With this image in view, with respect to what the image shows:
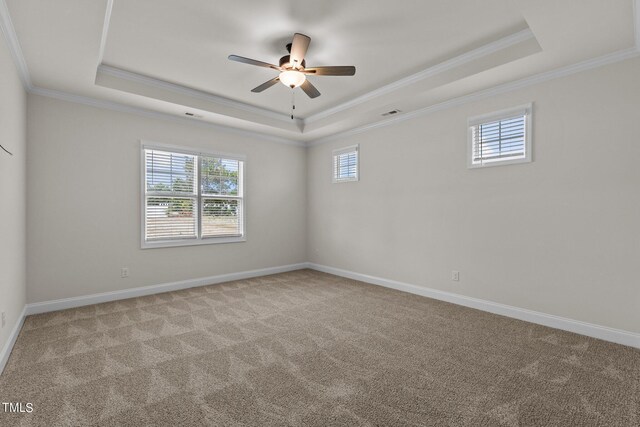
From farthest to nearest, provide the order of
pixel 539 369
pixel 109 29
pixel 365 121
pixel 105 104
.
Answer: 1. pixel 365 121
2. pixel 105 104
3. pixel 109 29
4. pixel 539 369

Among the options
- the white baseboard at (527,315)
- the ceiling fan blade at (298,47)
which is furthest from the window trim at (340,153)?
the ceiling fan blade at (298,47)

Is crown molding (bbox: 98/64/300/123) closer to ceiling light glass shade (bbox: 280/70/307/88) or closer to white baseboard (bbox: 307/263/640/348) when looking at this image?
ceiling light glass shade (bbox: 280/70/307/88)

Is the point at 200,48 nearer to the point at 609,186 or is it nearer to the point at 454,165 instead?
the point at 454,165

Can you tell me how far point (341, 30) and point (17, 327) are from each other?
4376mm

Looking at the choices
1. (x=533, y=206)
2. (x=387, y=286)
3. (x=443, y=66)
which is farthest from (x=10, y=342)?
(x=533, y=206)

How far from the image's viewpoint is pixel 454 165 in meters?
4.30

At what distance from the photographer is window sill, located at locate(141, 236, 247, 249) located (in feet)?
15.4

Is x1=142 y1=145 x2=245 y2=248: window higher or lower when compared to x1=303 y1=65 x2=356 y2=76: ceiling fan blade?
lower

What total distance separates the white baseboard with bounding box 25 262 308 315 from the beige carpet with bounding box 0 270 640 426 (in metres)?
0.23

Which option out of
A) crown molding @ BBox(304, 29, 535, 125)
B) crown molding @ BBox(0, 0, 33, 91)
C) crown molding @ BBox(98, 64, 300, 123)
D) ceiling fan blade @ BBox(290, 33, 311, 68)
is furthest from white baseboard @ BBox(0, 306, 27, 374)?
crown molding @ BBox(304, 29, 535, 125)

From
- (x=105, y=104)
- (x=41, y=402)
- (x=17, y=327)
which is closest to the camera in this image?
(x=41, y=402)

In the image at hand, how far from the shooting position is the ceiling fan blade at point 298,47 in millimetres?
2789

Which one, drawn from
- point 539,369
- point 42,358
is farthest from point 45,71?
point 539,369

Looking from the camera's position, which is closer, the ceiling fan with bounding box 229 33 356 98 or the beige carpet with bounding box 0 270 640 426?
the beige carpet with bounding box 0 270 640 426
